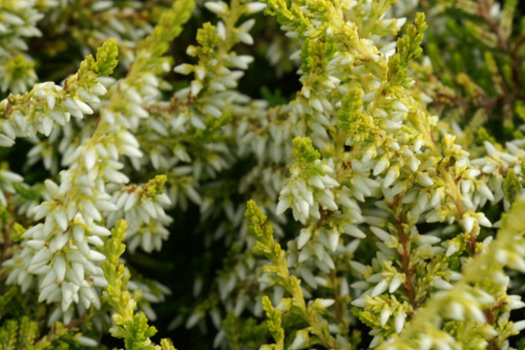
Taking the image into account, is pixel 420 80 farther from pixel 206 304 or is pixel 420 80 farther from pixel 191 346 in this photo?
pixel 191 346

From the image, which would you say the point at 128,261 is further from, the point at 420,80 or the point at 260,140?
the point at 420,80

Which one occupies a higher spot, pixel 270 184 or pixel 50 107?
pixel 50 107

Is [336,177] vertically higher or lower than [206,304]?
higher

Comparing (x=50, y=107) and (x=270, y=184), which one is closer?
(x=50, y=107)

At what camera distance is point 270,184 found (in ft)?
7.50

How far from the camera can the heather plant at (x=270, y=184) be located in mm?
1644

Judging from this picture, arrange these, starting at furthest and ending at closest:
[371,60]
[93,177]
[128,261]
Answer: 1. [128,261]
2. [371,60]
3. [93,177]

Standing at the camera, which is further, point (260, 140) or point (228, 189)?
point (228, 189)

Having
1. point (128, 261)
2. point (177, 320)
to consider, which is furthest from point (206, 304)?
point (128, 261)

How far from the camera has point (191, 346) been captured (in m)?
2.46

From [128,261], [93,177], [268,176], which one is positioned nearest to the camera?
[93,177]

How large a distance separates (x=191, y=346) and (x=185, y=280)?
275 mm

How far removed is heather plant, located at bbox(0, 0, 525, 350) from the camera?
1644 millimetres

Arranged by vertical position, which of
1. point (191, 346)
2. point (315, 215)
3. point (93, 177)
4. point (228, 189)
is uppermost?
Answer: point (93, 177)
